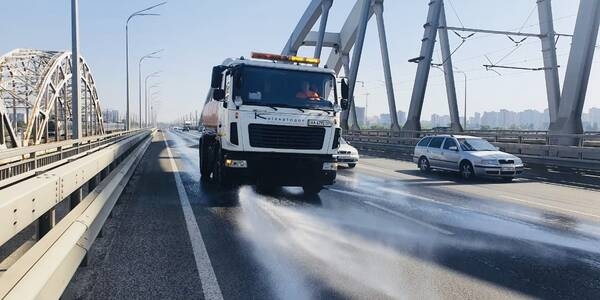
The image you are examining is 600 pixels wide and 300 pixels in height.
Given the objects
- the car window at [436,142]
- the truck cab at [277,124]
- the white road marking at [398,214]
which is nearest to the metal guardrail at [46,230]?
the truck cab at [277,124]

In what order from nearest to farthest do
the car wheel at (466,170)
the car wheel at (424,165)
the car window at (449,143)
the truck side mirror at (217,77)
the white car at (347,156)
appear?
the truck side mirror at (217,77), the car wheel at (466,170), the car window at (449,143), the car wheel at (424,165), the white car at (347,156)

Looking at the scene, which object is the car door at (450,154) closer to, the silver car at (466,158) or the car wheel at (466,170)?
the silver car at (466,158)

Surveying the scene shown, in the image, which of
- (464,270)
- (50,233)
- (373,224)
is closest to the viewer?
(50,233)

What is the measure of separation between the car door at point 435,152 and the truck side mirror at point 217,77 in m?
10.1

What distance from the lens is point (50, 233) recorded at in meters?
4.21

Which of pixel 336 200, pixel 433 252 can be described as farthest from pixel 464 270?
pixel 336 200

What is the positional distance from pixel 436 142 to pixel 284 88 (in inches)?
Answer: 400

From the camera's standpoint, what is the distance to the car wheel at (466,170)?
17266 mm

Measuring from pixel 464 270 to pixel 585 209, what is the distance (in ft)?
21.2

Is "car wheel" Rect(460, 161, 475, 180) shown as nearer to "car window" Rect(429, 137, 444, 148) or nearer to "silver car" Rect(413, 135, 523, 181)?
"silver car" Rect(413, 135, 523, 181)

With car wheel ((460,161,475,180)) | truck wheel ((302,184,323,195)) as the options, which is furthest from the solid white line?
car wheel ((460,161,475,180))

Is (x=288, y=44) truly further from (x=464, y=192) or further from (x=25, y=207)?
(x=25, y=207)

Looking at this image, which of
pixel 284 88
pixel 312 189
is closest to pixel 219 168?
pixel 284 88

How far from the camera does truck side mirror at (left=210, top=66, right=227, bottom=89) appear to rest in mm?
11945
